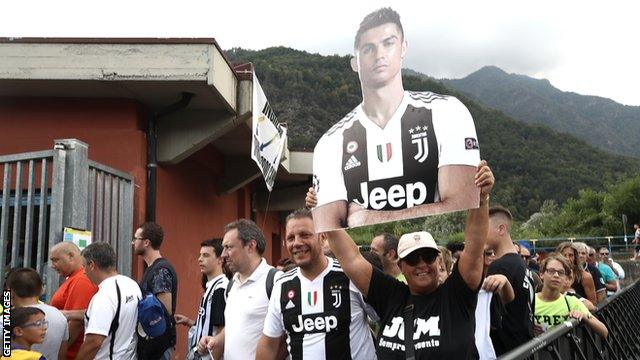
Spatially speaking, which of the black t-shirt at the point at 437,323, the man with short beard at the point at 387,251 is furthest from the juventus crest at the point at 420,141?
the man with short beard at the point at 387,251

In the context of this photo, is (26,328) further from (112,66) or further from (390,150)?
(112,66)

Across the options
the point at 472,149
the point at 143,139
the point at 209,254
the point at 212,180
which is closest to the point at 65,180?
the point at 209,254

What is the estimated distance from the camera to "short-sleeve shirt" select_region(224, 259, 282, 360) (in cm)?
380

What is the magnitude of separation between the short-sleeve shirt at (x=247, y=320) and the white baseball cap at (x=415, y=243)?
1.15 metres

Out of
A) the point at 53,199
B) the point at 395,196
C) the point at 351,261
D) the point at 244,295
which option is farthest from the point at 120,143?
the point at 395,196

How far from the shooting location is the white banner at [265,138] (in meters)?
6.87

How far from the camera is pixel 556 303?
15.0 feet

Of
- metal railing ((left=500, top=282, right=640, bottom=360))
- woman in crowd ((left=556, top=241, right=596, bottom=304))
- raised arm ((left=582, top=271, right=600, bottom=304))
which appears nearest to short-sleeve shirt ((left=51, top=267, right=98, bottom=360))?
metal railing ((left=500, top=282, right=640, bottom=360))

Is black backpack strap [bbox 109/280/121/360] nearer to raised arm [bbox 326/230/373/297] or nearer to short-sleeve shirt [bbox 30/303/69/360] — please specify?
short-sleeve shirt [bbox 30/303/69/360]

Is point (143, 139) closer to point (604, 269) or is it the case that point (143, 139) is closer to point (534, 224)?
point (604, 269)

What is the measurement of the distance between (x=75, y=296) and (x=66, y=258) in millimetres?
320

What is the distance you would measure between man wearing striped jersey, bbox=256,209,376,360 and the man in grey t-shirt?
63.5 inches

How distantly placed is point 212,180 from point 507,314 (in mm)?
7217

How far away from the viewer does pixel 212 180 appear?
10.1m
